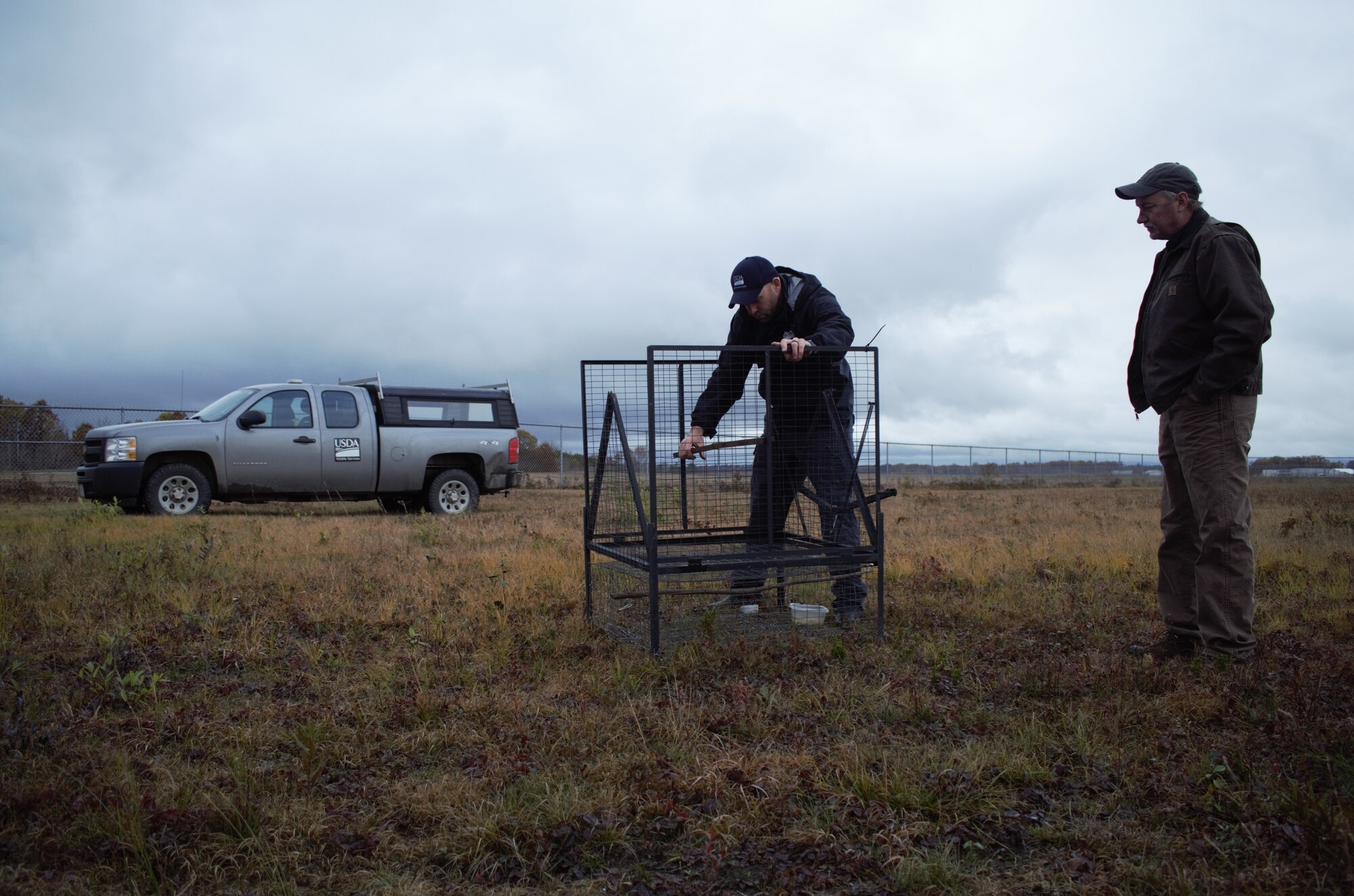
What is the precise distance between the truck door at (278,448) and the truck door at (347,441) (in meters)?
0.14

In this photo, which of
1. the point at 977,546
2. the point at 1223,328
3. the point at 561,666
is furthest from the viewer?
the point at 977,546

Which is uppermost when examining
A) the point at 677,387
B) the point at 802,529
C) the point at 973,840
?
the point at 677,387

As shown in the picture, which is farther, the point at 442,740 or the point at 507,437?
the point at 507,437

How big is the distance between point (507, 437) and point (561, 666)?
9.66 meters

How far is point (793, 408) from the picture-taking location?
4.87 meters

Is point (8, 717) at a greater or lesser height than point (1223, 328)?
lesser

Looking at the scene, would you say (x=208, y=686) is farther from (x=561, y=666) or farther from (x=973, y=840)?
(x=973, y=840)

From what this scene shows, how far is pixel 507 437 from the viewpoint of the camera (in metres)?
13.6

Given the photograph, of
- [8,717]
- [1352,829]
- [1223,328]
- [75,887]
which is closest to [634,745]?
[75,887]

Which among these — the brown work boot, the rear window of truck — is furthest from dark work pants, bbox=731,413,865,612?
the rear window of truck

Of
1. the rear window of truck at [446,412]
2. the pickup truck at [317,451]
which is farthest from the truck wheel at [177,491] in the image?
the rear window of truck at [446,412]

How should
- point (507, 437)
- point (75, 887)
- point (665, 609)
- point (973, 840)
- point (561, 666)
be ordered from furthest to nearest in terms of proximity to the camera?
point (507, 437) < point (665, 609) < point (561, 666) < point (973, 840) < point (75, 887)

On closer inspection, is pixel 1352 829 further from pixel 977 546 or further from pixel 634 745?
pixel 977 546

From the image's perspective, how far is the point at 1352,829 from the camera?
86.5 inches
